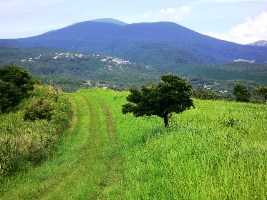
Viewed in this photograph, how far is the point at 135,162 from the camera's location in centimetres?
2425

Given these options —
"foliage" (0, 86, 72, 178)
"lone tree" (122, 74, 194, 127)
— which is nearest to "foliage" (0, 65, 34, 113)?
"foliage" (0, 86, 72, 178)

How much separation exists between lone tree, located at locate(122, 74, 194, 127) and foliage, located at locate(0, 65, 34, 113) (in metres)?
26.8

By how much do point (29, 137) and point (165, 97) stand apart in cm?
1218

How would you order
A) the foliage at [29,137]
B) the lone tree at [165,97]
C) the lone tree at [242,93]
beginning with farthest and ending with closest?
the lone tree at [242,93] < the lone tree at [165,97] < the foliage at [29,137]

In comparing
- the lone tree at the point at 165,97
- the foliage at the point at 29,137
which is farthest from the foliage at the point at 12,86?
the lone tree at the point at 165,97

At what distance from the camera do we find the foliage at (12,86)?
177 ft

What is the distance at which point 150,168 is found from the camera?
809 inches

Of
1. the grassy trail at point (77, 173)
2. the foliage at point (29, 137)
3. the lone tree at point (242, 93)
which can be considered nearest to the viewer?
the grassy trail at point (77, 173)

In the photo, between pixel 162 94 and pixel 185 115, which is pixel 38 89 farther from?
pixel 162 94

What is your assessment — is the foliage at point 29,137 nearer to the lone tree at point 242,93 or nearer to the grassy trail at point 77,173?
the grassy trail at point 77,173

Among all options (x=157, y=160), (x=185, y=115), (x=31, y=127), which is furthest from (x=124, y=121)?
(x=157, y=160)

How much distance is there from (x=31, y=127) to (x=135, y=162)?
56.1 ft

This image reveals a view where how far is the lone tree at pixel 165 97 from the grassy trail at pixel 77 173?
4.59 meters

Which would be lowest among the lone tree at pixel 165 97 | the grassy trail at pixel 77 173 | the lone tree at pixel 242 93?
the lone tree at pixel 242 93
